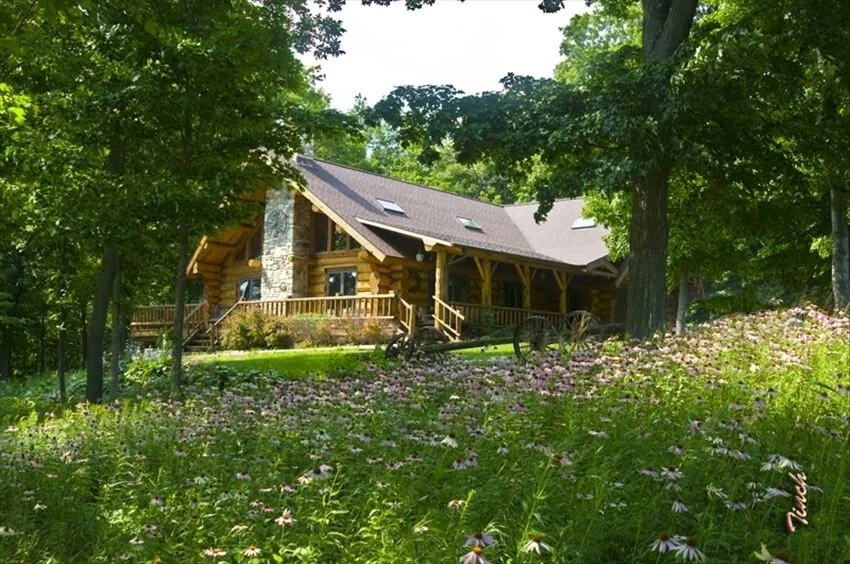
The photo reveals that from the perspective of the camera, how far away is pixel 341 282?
2703 cm

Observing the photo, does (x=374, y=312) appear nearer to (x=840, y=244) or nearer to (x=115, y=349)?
(x=115, y=349)

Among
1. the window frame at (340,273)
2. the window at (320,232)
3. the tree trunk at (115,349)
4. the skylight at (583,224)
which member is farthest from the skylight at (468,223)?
the tree trunk at (115,349)

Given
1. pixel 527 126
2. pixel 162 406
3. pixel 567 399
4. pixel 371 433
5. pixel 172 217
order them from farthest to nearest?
pixel 527 126 < pixel 172 217 < pixel 162 406 < pixel 567 399 < pixel 371 433

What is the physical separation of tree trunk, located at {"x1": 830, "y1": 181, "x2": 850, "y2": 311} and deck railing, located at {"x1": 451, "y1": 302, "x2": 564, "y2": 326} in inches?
355

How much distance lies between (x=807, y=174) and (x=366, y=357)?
31.8 feet

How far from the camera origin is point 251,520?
4242 mm

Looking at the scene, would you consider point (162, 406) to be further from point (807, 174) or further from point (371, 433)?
point (807, 174)

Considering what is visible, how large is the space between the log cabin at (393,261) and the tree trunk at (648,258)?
34.2ft

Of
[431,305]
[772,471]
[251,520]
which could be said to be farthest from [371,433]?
[431,305]

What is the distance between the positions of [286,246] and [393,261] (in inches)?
191

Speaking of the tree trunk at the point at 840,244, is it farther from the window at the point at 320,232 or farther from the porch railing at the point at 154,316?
the porch railing at the point at 154,316

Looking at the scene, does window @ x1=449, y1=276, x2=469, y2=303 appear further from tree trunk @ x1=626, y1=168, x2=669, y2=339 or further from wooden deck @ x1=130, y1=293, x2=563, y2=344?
tree trunk @ x1=626, y1=168, x2=669, y2=339

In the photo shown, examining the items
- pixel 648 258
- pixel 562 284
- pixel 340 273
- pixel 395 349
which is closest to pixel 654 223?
pixel 648 258

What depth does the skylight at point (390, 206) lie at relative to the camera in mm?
27641
